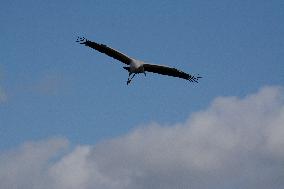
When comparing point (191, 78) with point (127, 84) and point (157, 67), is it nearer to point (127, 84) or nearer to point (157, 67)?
point (157, 67)

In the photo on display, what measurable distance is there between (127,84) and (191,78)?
765cm

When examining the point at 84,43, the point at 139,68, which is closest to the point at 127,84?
the point at 139,68

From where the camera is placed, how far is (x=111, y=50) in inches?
1732

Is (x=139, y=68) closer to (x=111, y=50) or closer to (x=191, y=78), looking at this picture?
(x=111, y=50)

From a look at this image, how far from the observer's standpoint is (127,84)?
41125 millimetres

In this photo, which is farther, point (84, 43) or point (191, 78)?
point (191, 78)

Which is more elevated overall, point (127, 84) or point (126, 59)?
point (126, 59)

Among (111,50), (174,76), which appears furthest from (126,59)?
(174,76)

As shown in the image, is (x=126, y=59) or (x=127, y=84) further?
(x=126, y=59)

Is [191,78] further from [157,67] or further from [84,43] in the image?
[84,43]

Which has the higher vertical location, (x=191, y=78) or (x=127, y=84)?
(x=191, y=78)

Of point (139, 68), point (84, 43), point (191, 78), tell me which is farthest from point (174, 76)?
point (84, 43)

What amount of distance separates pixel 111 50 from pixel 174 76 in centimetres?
615

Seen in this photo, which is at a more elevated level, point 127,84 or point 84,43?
point 84,43
